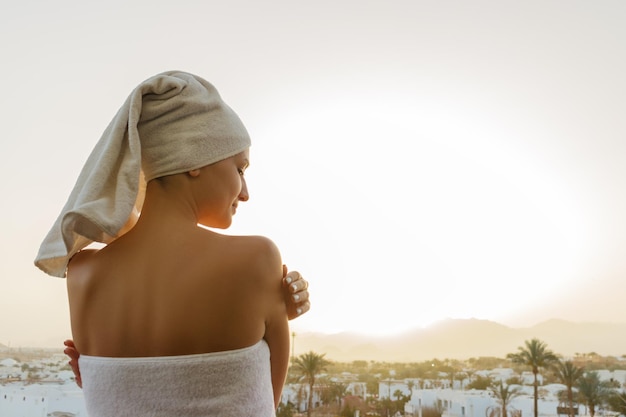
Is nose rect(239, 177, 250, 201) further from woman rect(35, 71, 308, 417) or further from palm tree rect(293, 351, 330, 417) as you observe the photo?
palm tree rect(293, 351, 330, 417)

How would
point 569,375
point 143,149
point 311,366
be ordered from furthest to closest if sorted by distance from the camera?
1. point 569,375
2. point 311,366
3. point 143,149

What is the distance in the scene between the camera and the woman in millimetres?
597

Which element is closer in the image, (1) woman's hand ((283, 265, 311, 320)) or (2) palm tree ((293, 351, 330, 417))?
(1) woman's hand ((283, 265, 311, 320))

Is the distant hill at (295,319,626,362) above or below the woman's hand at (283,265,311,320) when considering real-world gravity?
below

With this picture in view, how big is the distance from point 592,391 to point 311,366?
6394 mm

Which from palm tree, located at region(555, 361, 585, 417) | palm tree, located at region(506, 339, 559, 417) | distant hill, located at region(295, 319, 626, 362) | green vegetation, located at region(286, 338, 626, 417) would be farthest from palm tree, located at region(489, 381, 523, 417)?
palm tree, located at region(555, 361, 585, 417)

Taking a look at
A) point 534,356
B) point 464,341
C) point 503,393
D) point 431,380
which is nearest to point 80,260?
point 431,380

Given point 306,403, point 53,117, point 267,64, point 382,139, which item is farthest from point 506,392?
point 53,117

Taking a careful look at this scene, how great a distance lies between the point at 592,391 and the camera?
12555 millimetres

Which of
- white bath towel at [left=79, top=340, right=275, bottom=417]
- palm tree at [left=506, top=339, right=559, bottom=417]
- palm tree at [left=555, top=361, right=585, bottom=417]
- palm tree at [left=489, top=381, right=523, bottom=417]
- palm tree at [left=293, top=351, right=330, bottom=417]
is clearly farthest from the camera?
palm tree at [left=506, top=339, right=559, bottom=417]

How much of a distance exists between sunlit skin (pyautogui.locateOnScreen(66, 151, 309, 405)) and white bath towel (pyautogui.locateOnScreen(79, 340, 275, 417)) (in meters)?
0.01

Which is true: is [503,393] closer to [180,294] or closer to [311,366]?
[311,366]

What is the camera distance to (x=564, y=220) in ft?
32.0

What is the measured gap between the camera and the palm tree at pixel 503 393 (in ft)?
41.3
